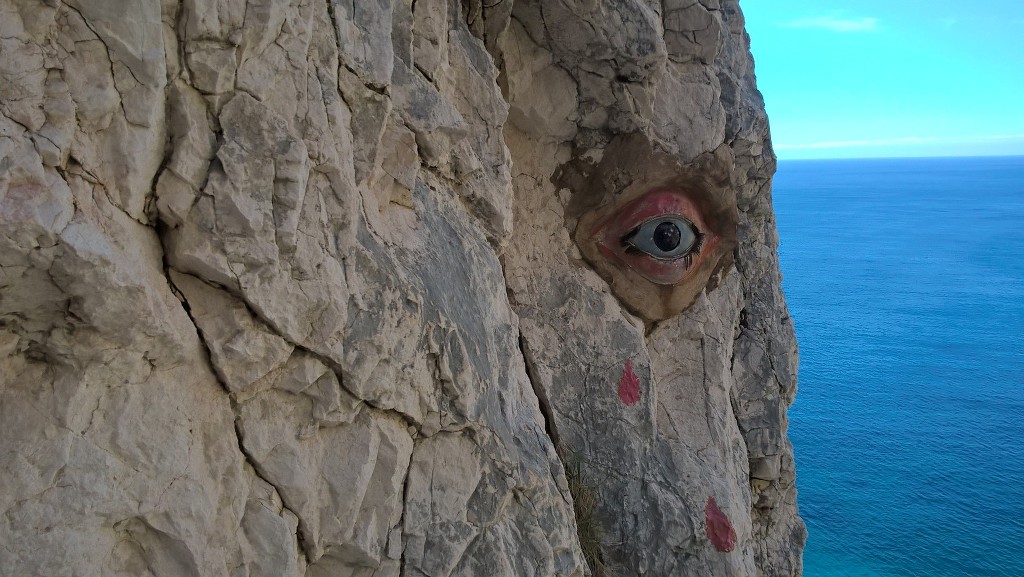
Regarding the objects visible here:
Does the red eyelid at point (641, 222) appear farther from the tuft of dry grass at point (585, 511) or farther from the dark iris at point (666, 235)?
the tuft of dry grass at point (585, 511)

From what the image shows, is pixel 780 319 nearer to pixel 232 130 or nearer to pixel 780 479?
pixel 780 479

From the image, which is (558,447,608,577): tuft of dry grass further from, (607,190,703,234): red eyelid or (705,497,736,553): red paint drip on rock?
(607,190,703,234): red eyelid

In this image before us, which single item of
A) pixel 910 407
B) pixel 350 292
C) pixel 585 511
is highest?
pixel 910 407

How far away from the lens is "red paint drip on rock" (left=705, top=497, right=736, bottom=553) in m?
4.18

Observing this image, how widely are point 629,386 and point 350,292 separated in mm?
2215

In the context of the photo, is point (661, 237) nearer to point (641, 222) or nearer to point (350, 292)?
point (641, 222)

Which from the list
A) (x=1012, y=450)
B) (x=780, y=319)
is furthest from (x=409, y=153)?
(x=1012, y=450)

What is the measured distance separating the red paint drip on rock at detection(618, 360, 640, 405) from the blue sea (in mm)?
10602

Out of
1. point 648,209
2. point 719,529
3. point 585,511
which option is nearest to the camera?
point 585,511

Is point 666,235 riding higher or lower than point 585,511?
higher

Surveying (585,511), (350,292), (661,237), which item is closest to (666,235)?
(661,237)

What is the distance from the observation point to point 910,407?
18.9 metres

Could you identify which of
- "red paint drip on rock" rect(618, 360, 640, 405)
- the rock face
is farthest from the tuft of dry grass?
"red paint drip on rock" rect(618, 360, 640, 405)

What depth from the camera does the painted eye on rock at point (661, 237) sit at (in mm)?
4352
